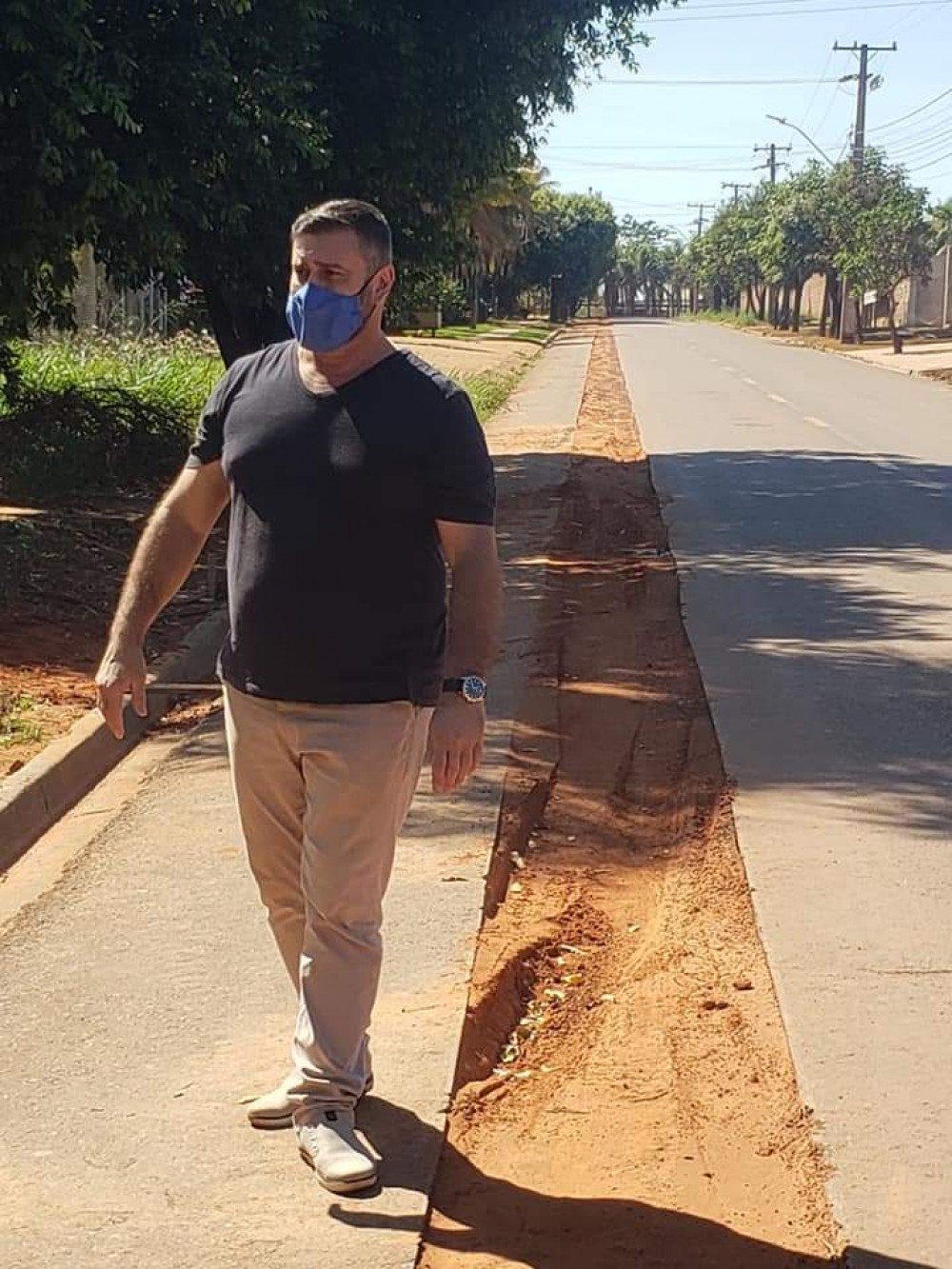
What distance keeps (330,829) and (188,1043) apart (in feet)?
3.89

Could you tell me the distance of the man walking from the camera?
3834 millimetres

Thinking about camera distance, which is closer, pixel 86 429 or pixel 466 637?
pixel 466 637

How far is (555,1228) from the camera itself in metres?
3.95

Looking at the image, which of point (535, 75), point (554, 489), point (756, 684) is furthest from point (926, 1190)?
point (554, 489)

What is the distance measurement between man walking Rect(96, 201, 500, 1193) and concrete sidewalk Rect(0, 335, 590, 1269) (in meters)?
0.21

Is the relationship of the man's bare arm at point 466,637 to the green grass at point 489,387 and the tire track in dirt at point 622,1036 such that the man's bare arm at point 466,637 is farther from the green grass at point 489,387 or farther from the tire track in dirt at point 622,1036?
the green grass at point 489,387

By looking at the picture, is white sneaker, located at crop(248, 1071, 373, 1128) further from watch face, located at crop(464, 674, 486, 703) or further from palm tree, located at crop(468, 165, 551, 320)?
palm tree, located at crop(468, 165, 551, 320)

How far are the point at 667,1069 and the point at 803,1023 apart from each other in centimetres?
46

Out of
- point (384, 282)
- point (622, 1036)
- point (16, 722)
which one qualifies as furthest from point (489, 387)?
point (384, 282)

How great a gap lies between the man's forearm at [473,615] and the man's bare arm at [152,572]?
24.1 inches

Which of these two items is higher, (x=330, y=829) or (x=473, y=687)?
(x=473, y=687)

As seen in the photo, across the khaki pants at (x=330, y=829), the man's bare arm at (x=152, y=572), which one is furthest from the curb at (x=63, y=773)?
the khaki pants at (x=330, y=829)

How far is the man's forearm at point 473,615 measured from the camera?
392cm

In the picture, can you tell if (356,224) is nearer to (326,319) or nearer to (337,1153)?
(326,319)
